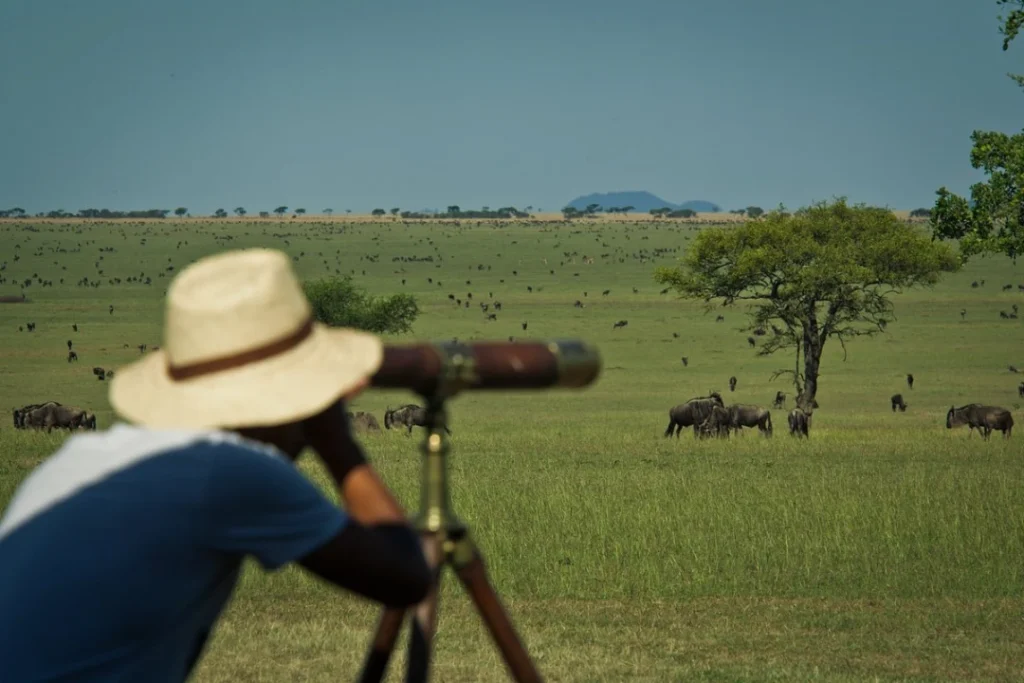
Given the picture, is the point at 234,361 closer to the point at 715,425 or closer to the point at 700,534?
the point at 700,534

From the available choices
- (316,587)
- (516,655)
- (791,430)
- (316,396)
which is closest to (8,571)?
(316,396)

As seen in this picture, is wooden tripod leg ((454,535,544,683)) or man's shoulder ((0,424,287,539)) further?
wooden tripod leg ((454,535,544,683))

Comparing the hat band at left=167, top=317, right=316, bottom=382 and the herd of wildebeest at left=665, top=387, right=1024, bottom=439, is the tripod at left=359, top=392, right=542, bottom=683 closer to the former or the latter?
the hat band at left=167, top=317, right=316, bottom=382

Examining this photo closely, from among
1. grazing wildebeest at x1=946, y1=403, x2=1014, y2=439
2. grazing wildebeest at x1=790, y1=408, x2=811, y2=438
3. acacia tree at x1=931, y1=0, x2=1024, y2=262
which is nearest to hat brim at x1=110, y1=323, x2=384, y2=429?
acacia tree at x1=931, y1=0, x2=1024, y2=262

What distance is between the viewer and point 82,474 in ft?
9.24

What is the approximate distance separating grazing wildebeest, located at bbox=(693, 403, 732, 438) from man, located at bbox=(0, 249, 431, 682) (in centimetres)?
3375

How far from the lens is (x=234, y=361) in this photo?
2.89 meters

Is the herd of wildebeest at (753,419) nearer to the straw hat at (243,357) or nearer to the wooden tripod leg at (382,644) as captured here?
the wooden tripod leg at (382,644)

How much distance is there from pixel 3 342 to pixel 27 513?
6771 centimetres

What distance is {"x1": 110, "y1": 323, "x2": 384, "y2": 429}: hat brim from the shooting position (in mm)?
2846

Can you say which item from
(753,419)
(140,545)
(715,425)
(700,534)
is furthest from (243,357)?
(753,419)

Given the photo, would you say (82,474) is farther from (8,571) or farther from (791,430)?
(791,430)

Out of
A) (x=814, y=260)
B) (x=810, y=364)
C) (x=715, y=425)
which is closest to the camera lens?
(x=715, y=425)

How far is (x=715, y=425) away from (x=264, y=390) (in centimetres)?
3454
